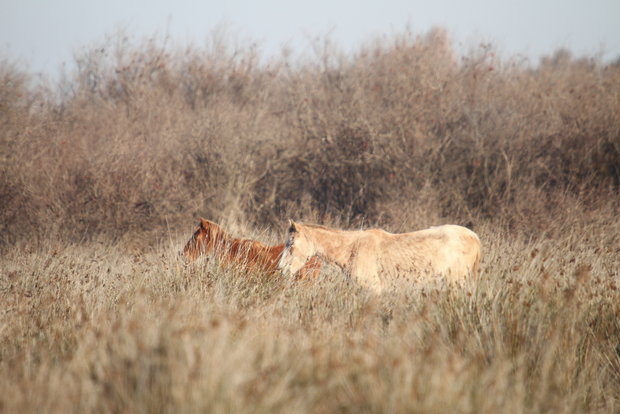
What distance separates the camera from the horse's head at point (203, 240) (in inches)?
286

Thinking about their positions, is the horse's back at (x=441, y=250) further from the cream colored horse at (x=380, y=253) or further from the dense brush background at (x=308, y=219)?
the dense brush background at (x=308, y=219)

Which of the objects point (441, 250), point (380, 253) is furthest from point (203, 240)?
point (441, 250)

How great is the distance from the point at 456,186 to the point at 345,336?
33.1 feet

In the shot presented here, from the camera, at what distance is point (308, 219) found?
1363cm

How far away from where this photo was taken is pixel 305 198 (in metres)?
15.0

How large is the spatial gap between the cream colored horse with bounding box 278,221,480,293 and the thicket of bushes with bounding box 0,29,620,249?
218 inches

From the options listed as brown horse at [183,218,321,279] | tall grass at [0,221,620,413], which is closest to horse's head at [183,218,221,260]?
brown horse at [183,218,321,279]

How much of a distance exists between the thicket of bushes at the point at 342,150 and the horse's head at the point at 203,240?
495 centimetres

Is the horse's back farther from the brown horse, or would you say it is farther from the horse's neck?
the brown horse

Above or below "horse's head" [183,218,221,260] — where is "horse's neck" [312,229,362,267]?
above

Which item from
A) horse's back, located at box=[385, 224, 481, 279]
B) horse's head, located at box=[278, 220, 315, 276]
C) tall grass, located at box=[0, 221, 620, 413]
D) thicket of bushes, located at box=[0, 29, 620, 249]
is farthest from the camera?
thicket of bushes, located at box=[0, 29, 620, 249]

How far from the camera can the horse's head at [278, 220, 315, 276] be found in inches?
259

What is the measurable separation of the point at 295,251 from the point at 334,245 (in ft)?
1.66

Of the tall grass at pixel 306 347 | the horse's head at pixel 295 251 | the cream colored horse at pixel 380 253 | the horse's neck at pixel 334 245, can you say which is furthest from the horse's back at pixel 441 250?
the horse's head at pixel 295 251
